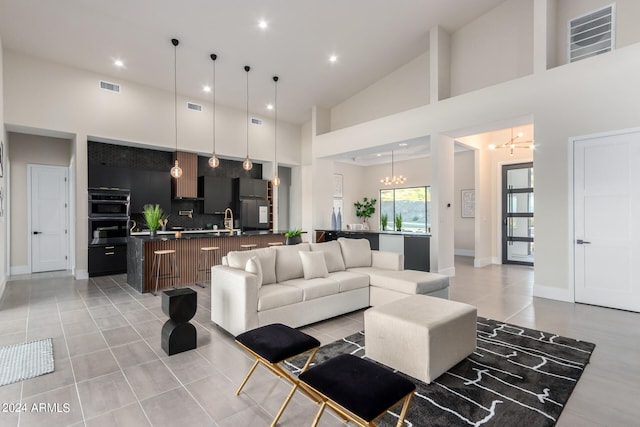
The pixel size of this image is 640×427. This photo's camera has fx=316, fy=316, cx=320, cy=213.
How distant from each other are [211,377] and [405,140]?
5918mm

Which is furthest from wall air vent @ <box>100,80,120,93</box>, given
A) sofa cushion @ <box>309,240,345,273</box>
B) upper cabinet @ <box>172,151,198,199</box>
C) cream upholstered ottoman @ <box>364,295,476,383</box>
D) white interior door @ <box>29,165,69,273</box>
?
cream upholstered ottoman @ <box>364,295,476,383</box>

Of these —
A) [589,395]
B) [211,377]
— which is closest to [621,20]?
[589,395]

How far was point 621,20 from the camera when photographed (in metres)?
4.57

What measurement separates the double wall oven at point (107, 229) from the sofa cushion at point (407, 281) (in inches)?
216

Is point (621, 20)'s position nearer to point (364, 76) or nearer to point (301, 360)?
Result: point (364, 76)

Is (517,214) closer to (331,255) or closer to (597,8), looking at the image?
(597,8)

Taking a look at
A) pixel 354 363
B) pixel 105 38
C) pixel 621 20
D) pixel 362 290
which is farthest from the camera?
pixel 105 38

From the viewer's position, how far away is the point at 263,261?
150 inches

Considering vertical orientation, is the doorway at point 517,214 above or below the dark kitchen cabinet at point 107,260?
above

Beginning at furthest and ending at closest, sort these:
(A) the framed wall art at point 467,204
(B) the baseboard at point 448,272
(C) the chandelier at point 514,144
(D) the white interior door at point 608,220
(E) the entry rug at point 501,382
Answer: (A) the framed wall art at point 467,204, (C) the chandelier at point 514,144, (B) the baseboard at point 448,272, (D) the white interior door at point 608,220, (E) the entry rug at point 501,382

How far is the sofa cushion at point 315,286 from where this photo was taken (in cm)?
365

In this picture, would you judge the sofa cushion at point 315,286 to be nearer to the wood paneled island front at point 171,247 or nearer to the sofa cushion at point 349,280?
the sofa cushion at point 349,280

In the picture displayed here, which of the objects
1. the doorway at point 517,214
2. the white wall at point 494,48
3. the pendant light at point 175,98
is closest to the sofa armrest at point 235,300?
the pendant light at point 175,98

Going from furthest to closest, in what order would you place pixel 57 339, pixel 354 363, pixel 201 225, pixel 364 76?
pixel 201 225 → pixel 364 76 → pixel 57 339 → pixel 354 363
